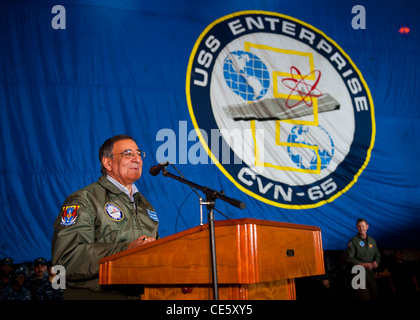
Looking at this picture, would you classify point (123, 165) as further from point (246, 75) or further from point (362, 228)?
point (362, 228)

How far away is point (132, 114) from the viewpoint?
Result: 3.99 metres

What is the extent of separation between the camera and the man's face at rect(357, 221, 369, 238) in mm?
4426

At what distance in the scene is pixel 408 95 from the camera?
502cm

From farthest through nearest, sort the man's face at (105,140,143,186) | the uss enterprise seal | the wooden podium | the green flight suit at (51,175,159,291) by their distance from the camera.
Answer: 1. the uss enterprise seal
2. the man's face at (105,140,143,186)
3. the green flight suit at (51,175,159,291)
4. the wooden podium

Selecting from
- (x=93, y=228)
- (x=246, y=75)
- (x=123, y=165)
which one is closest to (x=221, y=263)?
(x=93, y=228)

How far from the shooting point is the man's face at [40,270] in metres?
3.54

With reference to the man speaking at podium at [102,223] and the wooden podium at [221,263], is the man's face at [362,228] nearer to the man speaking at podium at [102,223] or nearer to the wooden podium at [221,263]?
the man speaking at podium at [102,223]

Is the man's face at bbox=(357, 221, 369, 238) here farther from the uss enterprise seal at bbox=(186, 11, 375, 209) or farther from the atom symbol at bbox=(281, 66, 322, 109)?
the atom symbol at bbox=(281, 66, 322, 109)

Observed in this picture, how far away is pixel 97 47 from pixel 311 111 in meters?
2.27

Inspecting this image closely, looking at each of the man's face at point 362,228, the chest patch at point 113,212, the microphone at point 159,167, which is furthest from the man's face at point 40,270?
the man's face at point 362,228

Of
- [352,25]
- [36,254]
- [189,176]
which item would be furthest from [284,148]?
[36,254]

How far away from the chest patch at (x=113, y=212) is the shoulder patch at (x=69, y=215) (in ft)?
0.47

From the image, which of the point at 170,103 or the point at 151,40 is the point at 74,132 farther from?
the point at 151,40

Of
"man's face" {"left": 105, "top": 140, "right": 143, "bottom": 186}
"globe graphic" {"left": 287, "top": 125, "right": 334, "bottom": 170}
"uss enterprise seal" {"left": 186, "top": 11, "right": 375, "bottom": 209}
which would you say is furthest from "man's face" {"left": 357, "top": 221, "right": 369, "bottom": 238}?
"man's face" {"left": 105, "top": 140, "right": 143, "bottom": 186}
